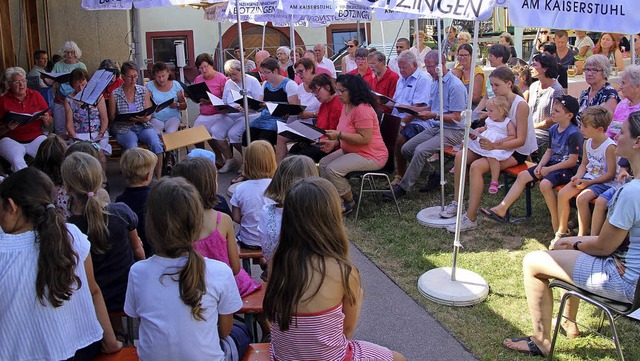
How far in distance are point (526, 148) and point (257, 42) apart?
1845 centimetres

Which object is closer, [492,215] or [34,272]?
[34,272]

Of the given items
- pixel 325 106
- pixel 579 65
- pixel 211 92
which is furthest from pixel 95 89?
pixel 579 65

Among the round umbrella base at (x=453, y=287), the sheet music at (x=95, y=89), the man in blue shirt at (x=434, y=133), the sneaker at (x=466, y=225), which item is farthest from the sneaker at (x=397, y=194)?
the sheet music at (x=95, y=89)

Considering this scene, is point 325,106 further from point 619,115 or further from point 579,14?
point 579,14

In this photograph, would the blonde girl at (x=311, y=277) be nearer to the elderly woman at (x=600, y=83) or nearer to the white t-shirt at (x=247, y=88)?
the elderly woman at (x=600, y=83)

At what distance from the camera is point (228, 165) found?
870cm

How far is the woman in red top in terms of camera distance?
23.5 ft

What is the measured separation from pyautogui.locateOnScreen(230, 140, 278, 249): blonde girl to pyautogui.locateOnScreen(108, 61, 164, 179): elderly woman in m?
3.66

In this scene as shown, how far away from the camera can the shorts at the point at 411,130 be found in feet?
24.7

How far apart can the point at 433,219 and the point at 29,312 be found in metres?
4.33

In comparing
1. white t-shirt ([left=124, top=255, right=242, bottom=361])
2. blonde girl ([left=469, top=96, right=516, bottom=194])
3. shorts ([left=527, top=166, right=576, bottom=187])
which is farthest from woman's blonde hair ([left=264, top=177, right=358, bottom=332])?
blonde girl ([left=469, top=96, right=516, bottom=194])

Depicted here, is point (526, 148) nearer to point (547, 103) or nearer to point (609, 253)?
point (547, 103)

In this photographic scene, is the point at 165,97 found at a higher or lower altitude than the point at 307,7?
lower

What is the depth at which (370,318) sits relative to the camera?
14.5 feet
